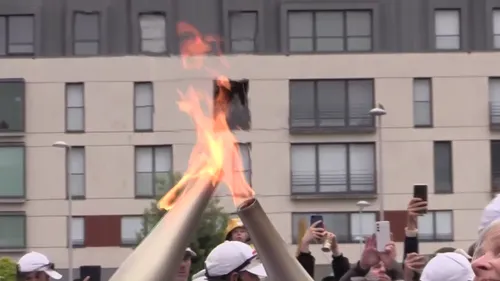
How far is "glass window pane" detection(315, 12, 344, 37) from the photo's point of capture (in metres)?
44.6

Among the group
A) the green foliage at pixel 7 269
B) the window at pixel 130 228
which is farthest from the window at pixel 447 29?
the green foliage at pixel 7 269

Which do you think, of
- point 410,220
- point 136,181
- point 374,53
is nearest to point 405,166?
point 374,53

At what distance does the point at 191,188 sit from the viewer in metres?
3.62

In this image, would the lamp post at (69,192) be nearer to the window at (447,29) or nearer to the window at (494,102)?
the window at (447,29)

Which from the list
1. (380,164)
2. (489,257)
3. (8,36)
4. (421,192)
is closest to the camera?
(489,257)

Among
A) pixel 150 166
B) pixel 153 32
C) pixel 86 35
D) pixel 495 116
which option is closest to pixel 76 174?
pixel 150 166

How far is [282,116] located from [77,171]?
24.6 ft

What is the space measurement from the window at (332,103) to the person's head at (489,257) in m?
41.4

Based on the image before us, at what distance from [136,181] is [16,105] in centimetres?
498

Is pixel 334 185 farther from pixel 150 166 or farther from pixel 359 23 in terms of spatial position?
pixel 150 166

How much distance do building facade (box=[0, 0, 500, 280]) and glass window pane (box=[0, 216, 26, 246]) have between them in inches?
1.9

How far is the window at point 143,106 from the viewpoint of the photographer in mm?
43438

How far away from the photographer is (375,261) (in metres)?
7.55

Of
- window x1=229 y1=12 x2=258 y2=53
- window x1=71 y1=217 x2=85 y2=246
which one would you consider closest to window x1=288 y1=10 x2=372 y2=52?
window x1=229 y1=12 x2=258 y2=53
